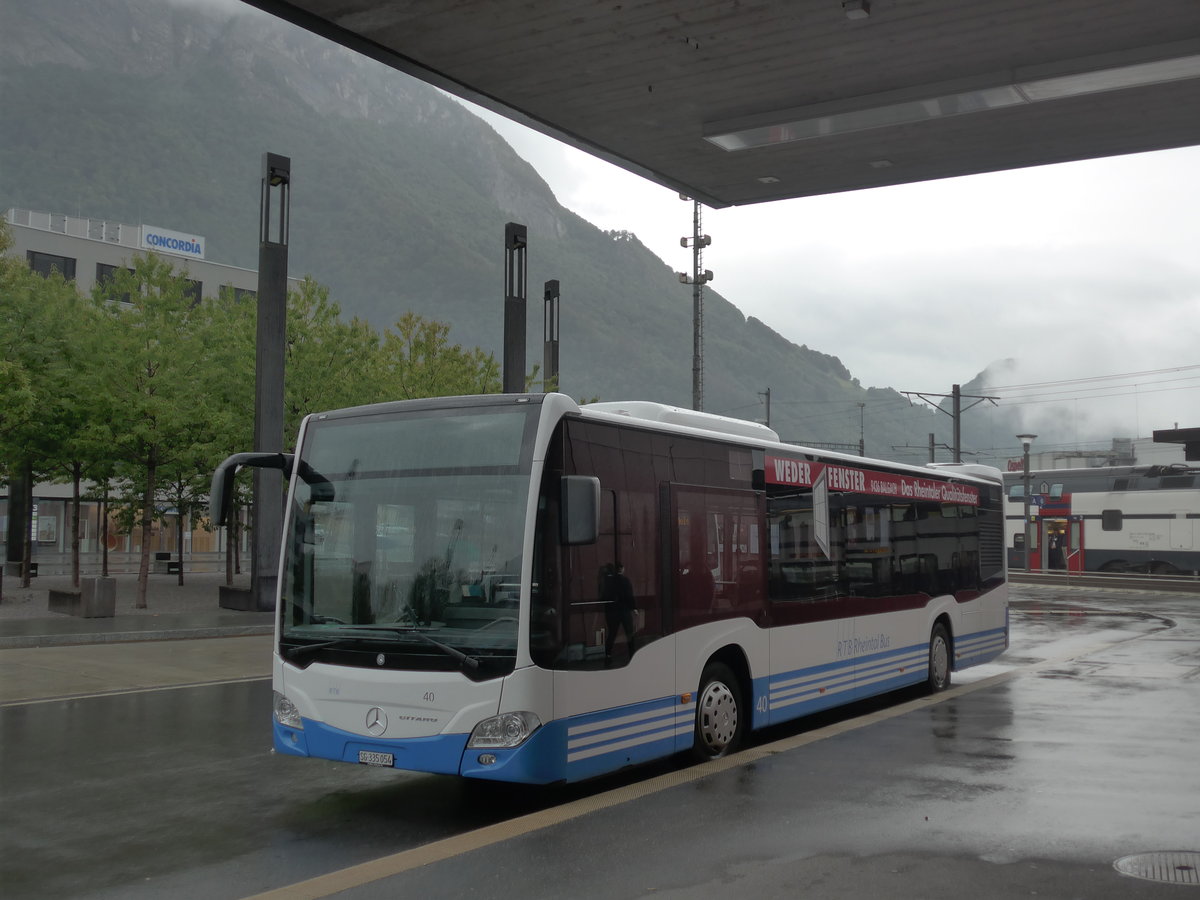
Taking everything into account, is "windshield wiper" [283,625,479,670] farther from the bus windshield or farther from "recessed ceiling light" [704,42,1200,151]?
"recessed ceiling light" [704,42,1200,151]

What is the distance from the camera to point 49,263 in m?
65.2

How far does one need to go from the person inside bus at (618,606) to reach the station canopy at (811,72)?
501cm

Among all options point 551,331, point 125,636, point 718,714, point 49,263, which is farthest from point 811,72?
point 49,263

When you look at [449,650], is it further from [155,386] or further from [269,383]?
[155,386]

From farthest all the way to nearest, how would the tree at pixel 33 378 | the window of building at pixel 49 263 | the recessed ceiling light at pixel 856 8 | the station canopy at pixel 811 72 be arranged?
1. the window of building at pixel 49 263
2. the tree at pixel 33 378
3. the station canopy at pixel 811 72
4. the recessed ceiling light at pixel 856 8

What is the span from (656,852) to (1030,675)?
11376 millimetres

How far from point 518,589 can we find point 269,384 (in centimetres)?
1839

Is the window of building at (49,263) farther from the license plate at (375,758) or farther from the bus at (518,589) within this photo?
the license plate at (375,758)

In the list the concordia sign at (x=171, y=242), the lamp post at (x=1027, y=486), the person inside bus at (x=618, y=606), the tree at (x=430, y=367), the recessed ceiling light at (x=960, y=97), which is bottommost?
the person inside bus at (x=618, y=606)

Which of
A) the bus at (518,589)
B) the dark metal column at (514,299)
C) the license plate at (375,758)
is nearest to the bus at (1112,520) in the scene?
the dark metal column at (514,299)

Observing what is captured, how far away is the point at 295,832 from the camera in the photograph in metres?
7.54

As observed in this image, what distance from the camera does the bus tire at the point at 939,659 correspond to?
1450cm

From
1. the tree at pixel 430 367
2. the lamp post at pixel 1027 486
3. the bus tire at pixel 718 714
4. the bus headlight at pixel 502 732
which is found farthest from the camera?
the lamp post at pixel 1027 486

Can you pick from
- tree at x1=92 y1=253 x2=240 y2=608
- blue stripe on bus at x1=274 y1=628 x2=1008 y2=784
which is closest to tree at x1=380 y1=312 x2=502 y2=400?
tree at x1=92 y1=253 x2=240 y2=608
